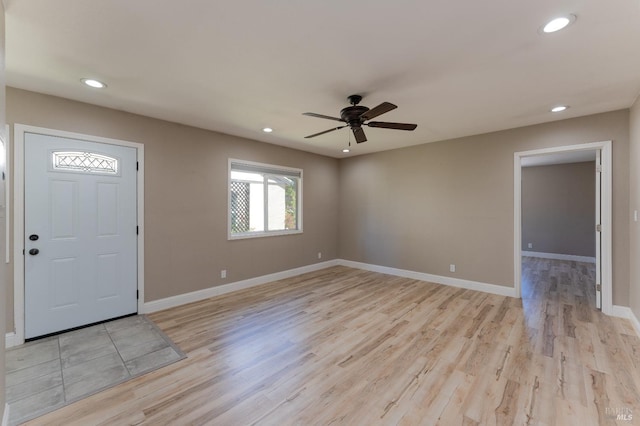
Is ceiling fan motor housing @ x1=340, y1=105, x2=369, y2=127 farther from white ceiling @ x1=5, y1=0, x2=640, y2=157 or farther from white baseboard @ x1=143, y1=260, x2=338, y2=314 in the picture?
white baseboard @ x1=143, y1=260, x2=338, y2=314

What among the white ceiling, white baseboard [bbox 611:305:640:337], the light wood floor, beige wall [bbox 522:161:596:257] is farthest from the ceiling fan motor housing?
beige wall [bbox 522:161:596:257]

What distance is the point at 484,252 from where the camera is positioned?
4.48m

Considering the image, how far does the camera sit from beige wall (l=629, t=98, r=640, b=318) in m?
2.96

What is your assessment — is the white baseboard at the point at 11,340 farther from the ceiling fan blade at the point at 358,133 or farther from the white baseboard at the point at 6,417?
the ceiling fan blade at the point at 358,133

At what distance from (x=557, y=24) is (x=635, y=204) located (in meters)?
2.62

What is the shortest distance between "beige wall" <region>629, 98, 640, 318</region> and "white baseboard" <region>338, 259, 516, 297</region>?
1.26 m

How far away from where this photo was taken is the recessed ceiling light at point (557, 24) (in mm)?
1764

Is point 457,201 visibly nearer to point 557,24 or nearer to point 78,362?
point 557,24

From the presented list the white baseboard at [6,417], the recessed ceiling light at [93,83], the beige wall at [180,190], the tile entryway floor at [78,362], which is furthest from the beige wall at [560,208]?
the white baseboard at [6,417]

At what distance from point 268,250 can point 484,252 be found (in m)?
3.72

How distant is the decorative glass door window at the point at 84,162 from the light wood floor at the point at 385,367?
76.1 inches

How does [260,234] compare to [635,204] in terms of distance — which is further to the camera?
[260,234]

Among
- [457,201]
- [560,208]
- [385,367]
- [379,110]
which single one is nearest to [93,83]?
[379,110]

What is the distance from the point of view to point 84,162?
3.16m
